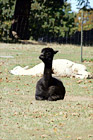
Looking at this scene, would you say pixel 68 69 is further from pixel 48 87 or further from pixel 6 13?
pixel 6 13

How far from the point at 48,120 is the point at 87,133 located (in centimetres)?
123

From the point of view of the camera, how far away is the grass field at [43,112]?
329 inches

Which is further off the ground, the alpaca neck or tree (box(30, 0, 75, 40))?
the alpaca neck

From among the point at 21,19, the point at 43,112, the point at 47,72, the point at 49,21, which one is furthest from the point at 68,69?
the point at 49,21

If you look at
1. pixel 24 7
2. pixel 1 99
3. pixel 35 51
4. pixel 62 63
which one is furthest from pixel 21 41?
pixel 1 99

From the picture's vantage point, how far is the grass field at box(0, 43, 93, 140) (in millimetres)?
8352

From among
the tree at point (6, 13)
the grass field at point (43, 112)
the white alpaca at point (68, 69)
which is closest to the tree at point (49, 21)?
the tree at point (6, 13)

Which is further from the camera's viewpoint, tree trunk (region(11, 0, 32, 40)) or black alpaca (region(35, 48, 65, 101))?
tree trunk (region(11, 0, 32, 40))

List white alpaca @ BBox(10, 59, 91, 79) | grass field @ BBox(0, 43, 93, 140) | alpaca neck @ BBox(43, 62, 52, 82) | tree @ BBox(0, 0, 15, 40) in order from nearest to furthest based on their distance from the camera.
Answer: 1. grass field @ BBox(0, 43, 93, 140)
2. alpaca neck @ BBox(43, 62, 52, 82)
3. white alpaca @ BBox(10, 59, 91, 79)
4. tree @ BBox(0, 0, 15, 40)

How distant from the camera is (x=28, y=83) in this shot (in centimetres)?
1570

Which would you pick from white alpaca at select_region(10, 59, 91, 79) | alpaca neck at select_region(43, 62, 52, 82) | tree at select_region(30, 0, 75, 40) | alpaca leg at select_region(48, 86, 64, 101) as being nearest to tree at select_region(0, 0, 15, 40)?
tree at select_region(30, 0, 75, 40)

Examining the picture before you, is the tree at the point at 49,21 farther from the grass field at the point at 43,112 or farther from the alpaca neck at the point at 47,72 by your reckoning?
the alpaca neck at the point at 47,72

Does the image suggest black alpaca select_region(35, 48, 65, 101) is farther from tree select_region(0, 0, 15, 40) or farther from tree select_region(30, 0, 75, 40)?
→ tree select_region(30, 0, 75, 40)

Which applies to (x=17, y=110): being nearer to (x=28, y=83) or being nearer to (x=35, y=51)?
(x=28, y=83)
